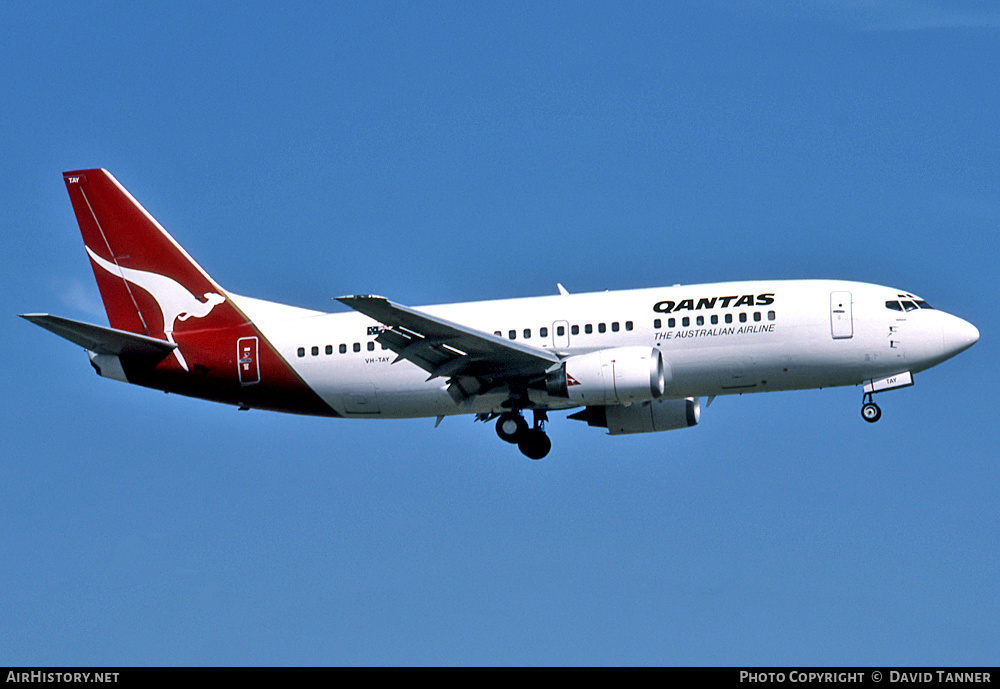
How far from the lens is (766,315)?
45.3 meters

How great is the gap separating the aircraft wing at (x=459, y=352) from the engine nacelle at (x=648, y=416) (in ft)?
13.9

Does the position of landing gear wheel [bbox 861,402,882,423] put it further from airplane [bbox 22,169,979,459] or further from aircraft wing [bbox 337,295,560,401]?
aircraft wing [bbox 337,295,560,401]

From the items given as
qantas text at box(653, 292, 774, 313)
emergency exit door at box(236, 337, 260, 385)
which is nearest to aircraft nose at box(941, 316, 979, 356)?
qantas text at box(653, 292, 774, 313)

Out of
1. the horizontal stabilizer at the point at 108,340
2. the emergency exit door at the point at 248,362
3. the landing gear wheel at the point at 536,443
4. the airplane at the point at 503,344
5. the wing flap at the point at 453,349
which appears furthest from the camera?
the landing gear wheel at the point at 536,443

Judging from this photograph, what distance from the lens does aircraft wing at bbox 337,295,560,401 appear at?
44250mm

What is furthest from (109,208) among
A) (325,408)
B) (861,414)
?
(861,414)

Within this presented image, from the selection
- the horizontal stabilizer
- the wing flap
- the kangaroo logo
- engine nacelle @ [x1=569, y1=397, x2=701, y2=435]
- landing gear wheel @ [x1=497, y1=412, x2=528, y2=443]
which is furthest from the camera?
the kangaroo logo

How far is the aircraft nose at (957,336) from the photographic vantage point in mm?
45094

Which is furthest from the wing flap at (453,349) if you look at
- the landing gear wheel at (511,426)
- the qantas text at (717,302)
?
the qantas text at (717,302)

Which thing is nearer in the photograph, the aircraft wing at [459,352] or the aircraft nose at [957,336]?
the aircraft wing at [459,352]

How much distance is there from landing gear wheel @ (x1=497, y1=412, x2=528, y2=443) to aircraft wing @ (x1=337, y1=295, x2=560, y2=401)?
2.06 metres

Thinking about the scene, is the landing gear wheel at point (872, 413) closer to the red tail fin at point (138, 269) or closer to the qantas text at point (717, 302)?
the qantas text at point (717, 302)

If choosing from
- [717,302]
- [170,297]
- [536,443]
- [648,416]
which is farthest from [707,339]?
[170,297]
